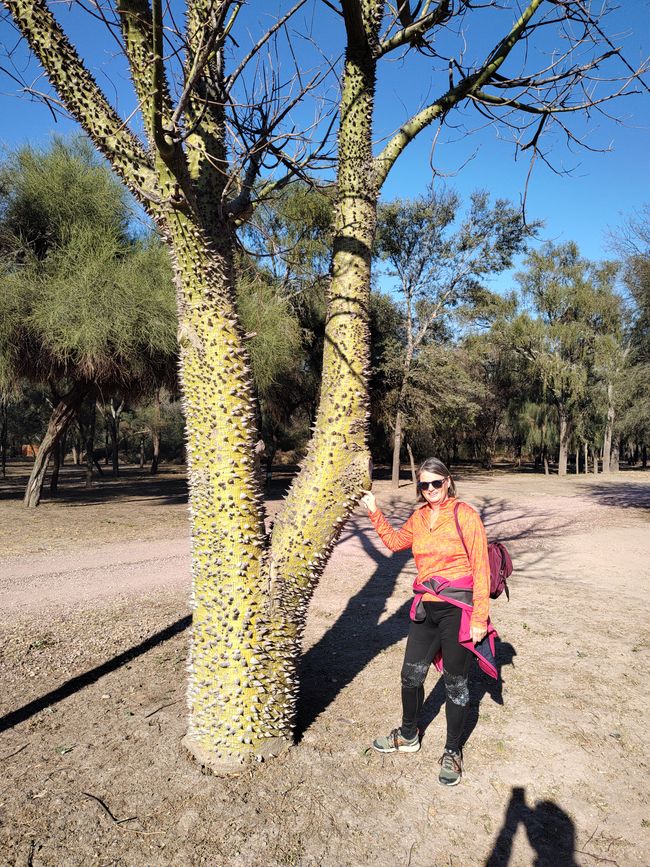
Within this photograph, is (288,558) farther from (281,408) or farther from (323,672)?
(281,408)

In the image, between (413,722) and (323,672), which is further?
(323,672)

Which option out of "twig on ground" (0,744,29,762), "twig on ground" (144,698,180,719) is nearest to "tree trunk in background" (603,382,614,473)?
"twig on ground" (144,698,180,719)

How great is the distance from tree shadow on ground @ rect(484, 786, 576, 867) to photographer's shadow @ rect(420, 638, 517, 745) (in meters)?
0.62

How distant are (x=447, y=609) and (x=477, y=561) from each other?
0.99 ft

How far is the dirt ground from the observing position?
2.40 m

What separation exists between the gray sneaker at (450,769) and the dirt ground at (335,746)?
0.05 meters

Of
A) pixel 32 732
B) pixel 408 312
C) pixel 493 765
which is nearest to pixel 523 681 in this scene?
pixel 493 765

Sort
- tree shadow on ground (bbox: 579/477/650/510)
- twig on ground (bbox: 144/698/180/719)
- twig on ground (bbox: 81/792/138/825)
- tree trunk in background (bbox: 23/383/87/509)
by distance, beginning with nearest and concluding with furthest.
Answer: twig on ground (bbox: 81/792/138/825) < twig on ground (bbox: 144/698/180/719) < tree trunk in background (bbox: 23/383/87/509) < tree shadow on ground (bbox: 579/477/650/510)

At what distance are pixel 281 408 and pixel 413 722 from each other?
17.9 metres

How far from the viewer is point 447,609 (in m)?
2.97

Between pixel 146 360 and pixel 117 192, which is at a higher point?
pixel 117 192

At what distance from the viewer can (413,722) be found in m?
3.15

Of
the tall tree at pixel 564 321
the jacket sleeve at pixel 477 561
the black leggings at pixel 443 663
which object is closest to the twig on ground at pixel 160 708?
the black leggings at pixel 443 663

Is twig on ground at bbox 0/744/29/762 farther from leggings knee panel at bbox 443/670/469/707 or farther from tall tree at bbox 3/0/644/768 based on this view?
leggings knee panel at bbox 443/670/469/707
